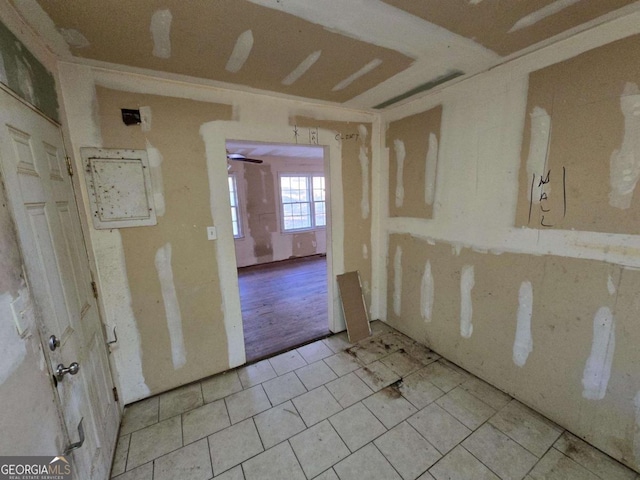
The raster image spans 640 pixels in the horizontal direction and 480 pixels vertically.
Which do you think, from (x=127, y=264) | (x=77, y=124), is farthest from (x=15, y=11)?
(x=127, y=264)

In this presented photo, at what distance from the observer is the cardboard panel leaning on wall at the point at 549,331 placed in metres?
1.40

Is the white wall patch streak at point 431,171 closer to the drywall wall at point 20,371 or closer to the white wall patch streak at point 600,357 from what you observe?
the white wall patch streak at point 600,357

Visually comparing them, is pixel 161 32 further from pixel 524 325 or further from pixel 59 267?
pixel 524 325

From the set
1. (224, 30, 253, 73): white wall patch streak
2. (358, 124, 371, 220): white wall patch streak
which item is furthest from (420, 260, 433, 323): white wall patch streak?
(224, 30, 253, 73): white wall patch streak

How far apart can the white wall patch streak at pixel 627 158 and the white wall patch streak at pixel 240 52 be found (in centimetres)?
192

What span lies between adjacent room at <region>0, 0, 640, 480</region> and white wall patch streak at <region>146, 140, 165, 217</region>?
2 centimetres

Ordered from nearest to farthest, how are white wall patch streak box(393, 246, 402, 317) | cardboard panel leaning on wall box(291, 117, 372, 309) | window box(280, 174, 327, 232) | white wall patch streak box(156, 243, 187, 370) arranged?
white wall patch streak box(156, 243, 187, 370) < cardboard panel leaning on wall box(291, 117, 372, 309) < white wall patch streak box(393, 246, 402, 317) < window box(280, 174, 327, 232)

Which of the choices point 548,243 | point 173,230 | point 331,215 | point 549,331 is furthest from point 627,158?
point 173,230

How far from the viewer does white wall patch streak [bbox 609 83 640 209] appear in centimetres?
126

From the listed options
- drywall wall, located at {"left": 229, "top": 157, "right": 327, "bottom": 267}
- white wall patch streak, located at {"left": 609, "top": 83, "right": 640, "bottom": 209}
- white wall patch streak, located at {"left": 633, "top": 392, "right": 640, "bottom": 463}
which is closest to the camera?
white wall patch streak, located at {"left": 609, "top": 83, "right": 640, "bottom": 209}

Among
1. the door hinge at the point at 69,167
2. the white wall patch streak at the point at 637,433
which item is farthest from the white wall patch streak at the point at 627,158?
the door hinge at the point at 69,167

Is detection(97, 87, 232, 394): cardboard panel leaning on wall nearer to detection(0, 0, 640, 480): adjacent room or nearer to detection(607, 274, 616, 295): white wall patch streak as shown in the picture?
detection(0, 0, 640, 480): adjacent room

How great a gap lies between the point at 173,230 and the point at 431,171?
2185mm

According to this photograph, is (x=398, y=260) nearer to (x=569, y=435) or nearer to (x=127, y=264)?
(x=569, y=435)
